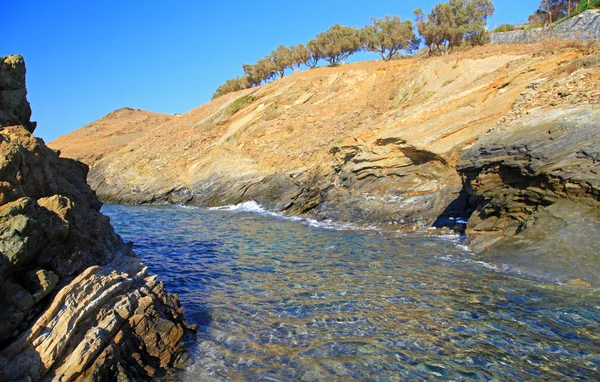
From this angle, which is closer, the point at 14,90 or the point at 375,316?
the point at 375,316

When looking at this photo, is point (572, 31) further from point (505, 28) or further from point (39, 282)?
point (39, 282)

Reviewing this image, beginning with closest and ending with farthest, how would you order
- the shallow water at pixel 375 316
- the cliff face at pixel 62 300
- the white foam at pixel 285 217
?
the cliff face at pixel 62 300 < the shallow water at pixel 375 316 < the white foam at pixel 285 217

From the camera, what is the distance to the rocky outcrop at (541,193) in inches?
346

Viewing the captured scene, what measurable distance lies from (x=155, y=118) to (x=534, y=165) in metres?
51.5

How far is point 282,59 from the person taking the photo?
1710 inches

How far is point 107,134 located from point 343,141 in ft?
120

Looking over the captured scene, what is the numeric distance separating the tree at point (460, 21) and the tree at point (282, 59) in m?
14.7

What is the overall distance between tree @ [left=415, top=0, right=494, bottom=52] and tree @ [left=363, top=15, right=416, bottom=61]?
14.7ft

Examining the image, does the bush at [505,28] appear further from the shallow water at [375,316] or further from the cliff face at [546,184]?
the shallow water at [375,316]

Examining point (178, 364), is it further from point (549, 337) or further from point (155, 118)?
point (155, 118)

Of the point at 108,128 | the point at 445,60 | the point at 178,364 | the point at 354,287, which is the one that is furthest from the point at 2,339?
the point at 108,128

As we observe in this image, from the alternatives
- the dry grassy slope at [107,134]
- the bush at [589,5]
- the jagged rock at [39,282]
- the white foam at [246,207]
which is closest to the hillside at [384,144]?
the white foam at [246,207]

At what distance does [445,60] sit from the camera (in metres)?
25.0

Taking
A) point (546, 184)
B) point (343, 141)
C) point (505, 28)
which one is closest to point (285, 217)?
point (343, 141)
